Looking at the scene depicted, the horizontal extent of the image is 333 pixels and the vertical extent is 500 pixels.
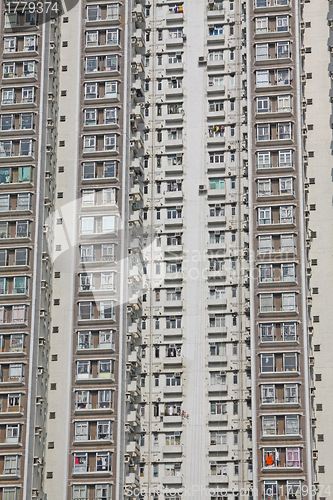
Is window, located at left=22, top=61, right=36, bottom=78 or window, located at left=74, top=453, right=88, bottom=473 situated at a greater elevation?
→ window, located at left=22, top=61, right=36, bottom=78

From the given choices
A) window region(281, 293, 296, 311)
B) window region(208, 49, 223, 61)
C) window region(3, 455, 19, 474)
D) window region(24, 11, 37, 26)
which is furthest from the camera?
window region(208, 49, 223, 61)

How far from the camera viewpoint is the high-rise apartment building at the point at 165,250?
80000mm

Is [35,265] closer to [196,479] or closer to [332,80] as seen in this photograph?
[196,479]

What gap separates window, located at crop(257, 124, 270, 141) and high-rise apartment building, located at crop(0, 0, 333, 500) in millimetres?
222

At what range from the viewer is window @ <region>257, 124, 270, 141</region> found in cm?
8581

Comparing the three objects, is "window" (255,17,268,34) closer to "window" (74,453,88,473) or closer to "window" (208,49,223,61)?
"window" (208,49,223,61)

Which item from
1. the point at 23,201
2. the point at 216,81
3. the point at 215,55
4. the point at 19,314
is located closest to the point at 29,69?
the point at 23,201

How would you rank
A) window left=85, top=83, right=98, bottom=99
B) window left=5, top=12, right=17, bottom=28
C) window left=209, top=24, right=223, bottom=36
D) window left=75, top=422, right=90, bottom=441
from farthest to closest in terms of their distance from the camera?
1. window left=209, top=24, right=223, bottom=36
2. window left=5, top=12, right=17, bottom=28
3. window left=85, top=83, right=98, bottom=99
4. window left=75, top=422, right=90, bottom=441

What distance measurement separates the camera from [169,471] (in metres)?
81.2

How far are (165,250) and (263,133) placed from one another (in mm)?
12780

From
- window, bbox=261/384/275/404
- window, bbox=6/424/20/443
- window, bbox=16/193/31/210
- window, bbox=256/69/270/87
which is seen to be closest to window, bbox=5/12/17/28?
window, bbox=16/193/31/210

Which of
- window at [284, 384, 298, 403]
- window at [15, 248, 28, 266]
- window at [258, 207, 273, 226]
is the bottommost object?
window at [284, 384, 298, 403]

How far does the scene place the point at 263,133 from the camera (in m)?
85.9

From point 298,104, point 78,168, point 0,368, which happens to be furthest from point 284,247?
point 0,368
